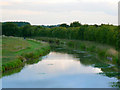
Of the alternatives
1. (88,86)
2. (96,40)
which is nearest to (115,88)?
(88,86)

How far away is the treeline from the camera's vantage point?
50444mm

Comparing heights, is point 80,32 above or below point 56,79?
above

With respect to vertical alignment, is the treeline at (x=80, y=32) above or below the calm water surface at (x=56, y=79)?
above

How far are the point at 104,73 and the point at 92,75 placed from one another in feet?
6.03

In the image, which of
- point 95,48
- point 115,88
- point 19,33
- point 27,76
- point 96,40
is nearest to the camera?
point 115,88

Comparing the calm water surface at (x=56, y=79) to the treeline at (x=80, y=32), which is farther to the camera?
the treeline at (x=80, y=32)

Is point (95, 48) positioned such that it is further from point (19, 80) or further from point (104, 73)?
point (19, 80)

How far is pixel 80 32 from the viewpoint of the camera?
81062 mm

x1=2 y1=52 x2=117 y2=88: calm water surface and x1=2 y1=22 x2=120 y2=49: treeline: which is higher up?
x1=2 y1=22 x2=120 y2=49: treeline

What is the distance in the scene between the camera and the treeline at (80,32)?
165 feet

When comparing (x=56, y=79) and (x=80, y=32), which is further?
(x=80, y=32)

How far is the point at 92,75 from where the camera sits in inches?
1176

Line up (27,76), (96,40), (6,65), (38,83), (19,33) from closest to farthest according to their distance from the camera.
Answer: (38,83) → (27,76) → (6,65) → (96,40) → (19,33)

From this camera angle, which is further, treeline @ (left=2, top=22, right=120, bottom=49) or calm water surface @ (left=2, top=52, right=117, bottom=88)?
treeline @ (left=2, top=22, right=120, bottom=49)
